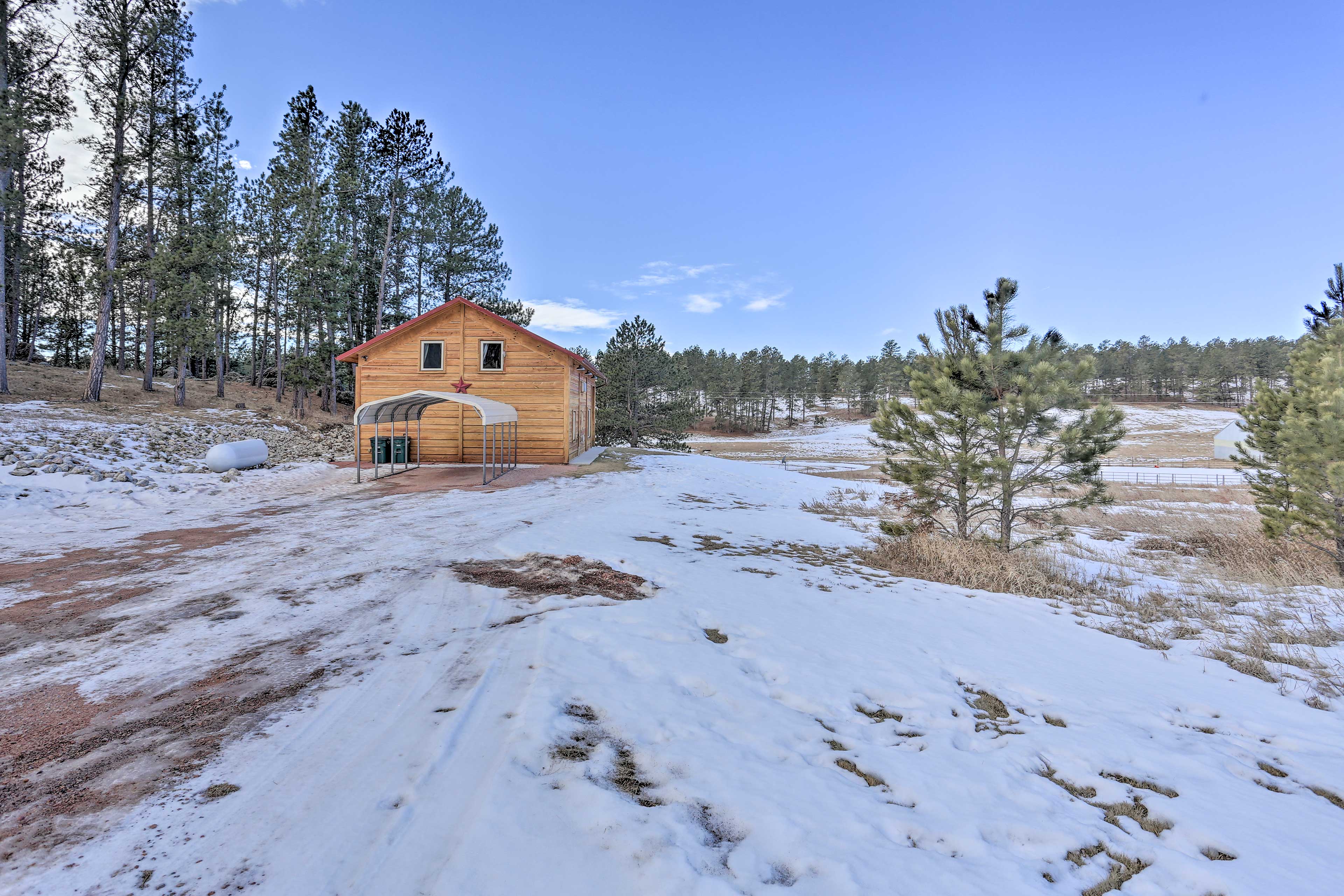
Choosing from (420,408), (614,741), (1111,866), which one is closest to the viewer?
(1111,866)

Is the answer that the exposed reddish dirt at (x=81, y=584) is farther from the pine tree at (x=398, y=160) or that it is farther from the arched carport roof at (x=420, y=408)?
the pine tree at (x=398, y=160)

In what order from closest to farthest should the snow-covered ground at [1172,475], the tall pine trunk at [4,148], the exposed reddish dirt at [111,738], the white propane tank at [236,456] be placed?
the exposed reddish dirt at [111,738]
the white propane tank at [236,456]
the tall pine trunk at [4,148]
the snow-covered ground at [1172,475]

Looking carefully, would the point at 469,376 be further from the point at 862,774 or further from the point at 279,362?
the point at 862,774

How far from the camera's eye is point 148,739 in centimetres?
297

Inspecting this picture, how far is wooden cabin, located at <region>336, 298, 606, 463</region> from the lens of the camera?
19188 millimetres

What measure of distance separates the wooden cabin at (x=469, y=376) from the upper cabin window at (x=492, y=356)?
3 centimetres

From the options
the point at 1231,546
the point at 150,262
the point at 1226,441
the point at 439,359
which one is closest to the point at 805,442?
the point at 1226,441

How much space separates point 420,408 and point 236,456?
560 centimetres

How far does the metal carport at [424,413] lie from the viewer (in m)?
14.8

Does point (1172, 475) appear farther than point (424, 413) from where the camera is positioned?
Yes

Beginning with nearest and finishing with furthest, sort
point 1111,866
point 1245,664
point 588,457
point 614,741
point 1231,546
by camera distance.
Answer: point 1111,866
point 614,741
point 1245,664
point 1231,546
point 588,457

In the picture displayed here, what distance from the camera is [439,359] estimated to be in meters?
19.3

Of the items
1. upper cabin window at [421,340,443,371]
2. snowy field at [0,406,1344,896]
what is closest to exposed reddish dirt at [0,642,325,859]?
snowy field at [0,406,1344,896]

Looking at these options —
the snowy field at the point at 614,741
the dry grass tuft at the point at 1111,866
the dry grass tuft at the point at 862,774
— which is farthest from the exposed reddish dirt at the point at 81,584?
the dry grass tuft at the point at 1111,866
